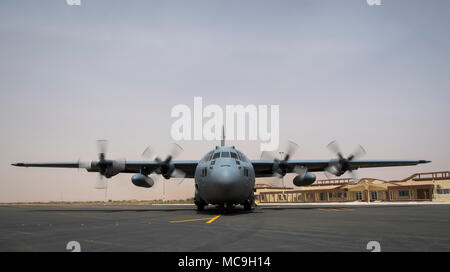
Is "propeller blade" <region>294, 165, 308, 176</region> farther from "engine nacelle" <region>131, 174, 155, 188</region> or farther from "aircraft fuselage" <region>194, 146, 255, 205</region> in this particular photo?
"engine nacelle" <region>131, 174, 155, 188</region>

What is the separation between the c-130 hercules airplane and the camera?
63.5 ft

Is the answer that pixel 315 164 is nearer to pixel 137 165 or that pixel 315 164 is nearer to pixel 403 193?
pixel 137 165

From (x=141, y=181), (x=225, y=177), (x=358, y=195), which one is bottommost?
(x=358, y=195)

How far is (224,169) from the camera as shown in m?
19.0

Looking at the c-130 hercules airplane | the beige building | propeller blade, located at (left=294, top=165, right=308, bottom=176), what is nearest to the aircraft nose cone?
the c-130 hercules airplane

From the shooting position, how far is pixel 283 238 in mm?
8445

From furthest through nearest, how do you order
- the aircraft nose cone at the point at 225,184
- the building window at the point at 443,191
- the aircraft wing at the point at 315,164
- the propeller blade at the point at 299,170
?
the building window at the point at 443,191 → the propeller blade at the point at 299,170 → the aircraft wing at the point at 315,164 → the aircraft nose cone at the point at 225,184

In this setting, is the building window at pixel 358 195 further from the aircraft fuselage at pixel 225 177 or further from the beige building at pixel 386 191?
the aircraft fuselage at pixel 225 177

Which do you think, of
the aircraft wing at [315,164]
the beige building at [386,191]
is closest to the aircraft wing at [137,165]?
the aircraft wing at [315,164]

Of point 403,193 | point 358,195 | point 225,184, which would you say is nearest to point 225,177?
point 225,184

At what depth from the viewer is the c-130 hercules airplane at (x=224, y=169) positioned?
19.4 meters

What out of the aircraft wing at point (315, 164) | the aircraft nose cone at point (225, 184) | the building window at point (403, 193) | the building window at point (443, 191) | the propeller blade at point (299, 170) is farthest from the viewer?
the building window at point (403, 193)
